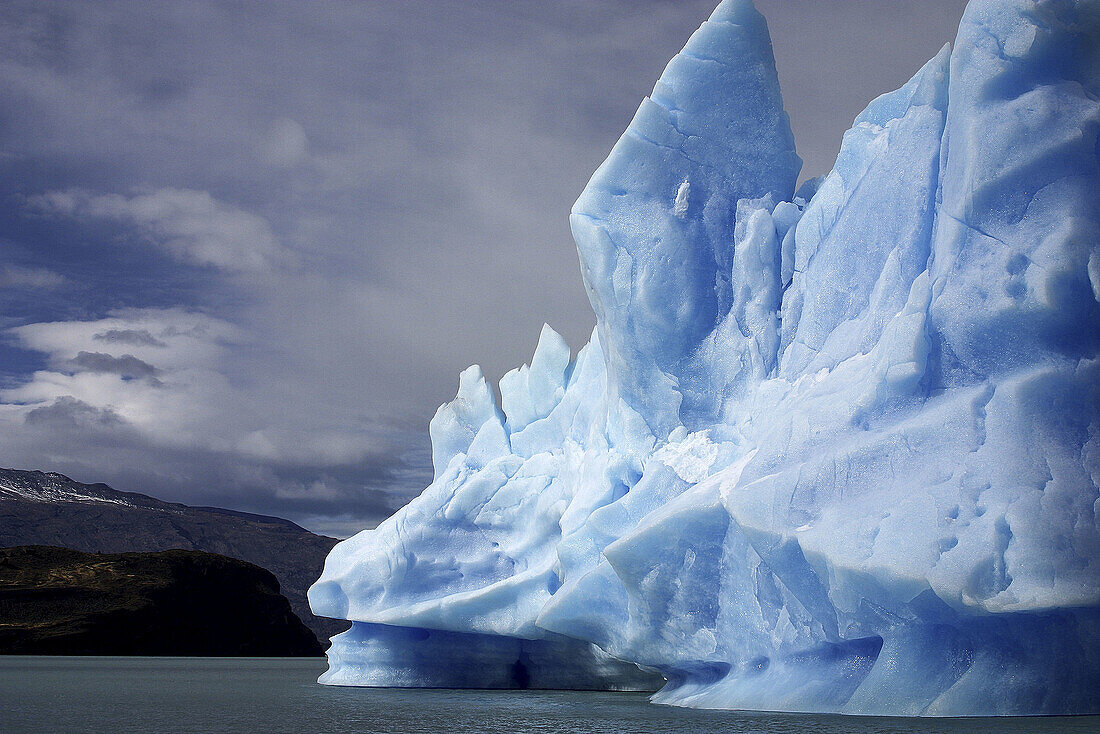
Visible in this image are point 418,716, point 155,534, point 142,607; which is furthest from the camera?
point 155,534

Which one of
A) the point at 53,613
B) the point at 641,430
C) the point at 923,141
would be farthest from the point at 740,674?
the point at 53,613

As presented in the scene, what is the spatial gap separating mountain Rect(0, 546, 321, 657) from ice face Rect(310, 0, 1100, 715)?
38.9 metres

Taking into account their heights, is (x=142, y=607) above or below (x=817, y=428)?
below

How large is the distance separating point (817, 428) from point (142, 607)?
47.8 meters

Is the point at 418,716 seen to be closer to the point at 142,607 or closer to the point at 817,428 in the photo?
the point at 817,428

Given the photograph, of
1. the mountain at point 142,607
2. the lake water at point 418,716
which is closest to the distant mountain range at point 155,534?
the mountain at point 142,607

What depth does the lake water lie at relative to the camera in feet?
22.9

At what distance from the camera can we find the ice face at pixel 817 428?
7.02m

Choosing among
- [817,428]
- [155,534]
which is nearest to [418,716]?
[817,428]

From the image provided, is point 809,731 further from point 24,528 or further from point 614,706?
point 24,528

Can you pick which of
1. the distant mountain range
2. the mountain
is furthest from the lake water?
the distant mountain range

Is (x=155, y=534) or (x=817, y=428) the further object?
(x=155, y=534)

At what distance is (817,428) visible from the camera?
26.2 ft

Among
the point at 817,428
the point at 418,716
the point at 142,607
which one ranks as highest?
the point at 817,428
